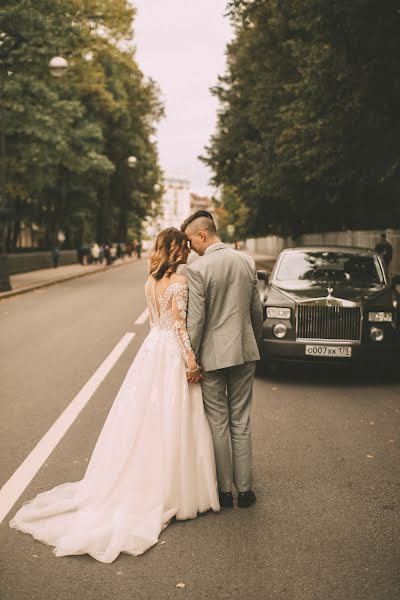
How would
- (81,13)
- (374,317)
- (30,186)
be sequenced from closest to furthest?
1. (374,317)
2. (30,186)
3. (81,13)

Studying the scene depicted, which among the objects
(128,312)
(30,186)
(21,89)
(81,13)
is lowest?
(128,312)

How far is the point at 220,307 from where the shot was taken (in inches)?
181

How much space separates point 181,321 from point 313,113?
17520 mm

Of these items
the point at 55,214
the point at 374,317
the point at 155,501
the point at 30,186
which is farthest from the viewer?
the point at 55,214

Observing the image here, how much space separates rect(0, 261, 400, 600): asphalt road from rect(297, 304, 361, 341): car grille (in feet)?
2.02

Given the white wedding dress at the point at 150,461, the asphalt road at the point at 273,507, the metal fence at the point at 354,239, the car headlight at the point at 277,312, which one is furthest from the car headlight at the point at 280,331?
the metal fence at the point at 354,239

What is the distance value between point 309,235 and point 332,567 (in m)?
46.0

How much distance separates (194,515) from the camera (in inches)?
175

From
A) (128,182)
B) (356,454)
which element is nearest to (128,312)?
(356,454)

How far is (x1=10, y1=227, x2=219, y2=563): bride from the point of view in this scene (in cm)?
423

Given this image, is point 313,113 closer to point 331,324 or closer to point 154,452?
point 331,324

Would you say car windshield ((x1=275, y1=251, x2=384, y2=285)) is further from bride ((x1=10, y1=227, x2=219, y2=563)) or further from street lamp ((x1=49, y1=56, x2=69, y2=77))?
street lamp ((x1=49, y1=56, x2=69, y2=77))

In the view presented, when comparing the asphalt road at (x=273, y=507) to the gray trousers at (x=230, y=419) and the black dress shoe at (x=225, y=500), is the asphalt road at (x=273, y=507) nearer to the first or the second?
the black dress shoe at (x=225, y=500)

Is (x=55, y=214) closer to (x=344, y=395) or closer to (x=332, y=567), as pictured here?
(x=344, y=395)
